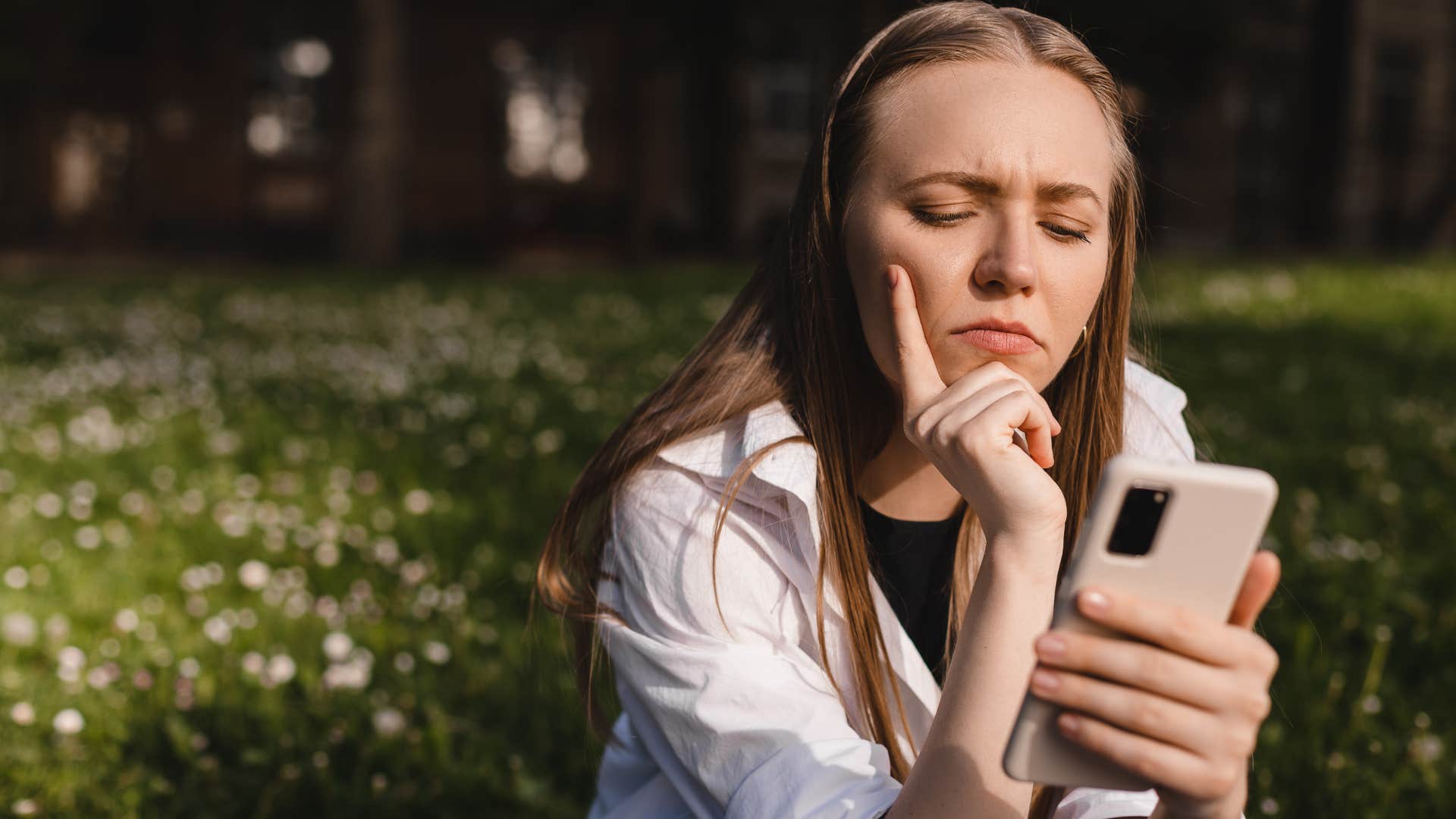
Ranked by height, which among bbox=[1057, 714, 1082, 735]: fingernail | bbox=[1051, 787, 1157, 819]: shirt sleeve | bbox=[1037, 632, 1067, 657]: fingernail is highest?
bbox=[1037, 632, 1067, 657]: fingernail

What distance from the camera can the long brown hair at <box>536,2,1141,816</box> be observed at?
5.32 feet

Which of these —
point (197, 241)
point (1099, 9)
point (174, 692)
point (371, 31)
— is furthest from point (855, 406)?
point (197, 241)

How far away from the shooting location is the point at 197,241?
2027 cm

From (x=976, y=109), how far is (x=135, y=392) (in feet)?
20.8

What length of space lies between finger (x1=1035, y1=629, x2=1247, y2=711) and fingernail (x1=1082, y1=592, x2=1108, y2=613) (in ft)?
0.10

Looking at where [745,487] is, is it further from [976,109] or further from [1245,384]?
[1245,384]

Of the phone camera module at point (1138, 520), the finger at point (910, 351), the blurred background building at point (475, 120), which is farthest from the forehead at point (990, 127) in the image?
the blurred background building at point (475, 120)

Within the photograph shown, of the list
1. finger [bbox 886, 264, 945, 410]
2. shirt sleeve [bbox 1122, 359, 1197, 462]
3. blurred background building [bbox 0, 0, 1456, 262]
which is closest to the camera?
finger [bbox 886, 264, 945, 410]

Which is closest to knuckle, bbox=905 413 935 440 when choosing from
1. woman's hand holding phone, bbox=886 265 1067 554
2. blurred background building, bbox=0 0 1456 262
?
woman's hand holding phone, bbox=886 265 1067 554

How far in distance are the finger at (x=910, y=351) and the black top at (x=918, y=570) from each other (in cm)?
40

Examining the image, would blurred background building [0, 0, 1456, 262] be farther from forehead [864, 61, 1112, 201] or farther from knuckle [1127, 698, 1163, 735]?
knuckle [1127, 698, 1163, 735]

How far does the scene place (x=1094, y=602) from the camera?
986 millimetres

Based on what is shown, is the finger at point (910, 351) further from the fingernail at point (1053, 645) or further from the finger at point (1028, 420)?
the fingernail at point (1053, 645)

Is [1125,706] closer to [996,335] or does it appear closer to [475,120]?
[996,335]
